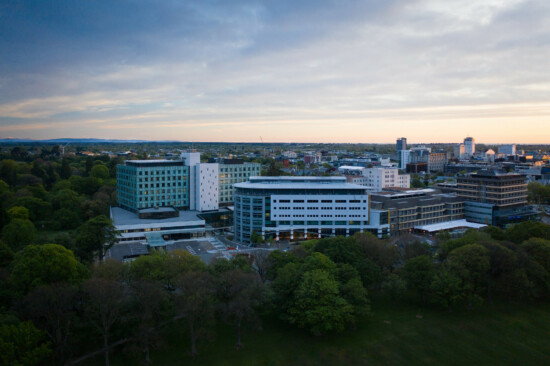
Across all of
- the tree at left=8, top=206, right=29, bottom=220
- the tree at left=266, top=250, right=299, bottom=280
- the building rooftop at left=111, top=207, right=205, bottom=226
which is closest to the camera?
the tree at left=266, top=250, right=299, bottom=280

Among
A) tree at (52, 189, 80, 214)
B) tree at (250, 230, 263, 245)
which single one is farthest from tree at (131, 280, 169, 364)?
tree at (52, 189, 80, 214)

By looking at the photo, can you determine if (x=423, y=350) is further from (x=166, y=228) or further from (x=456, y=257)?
(x=166, y=228)

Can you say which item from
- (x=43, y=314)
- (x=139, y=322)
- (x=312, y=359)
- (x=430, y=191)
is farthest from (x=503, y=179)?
(x=43, y=314)

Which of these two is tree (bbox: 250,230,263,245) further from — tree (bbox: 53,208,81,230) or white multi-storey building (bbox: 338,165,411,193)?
white multi-storey building (bbox: 338,165,411,193)

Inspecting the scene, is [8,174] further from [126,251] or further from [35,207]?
[126,251]

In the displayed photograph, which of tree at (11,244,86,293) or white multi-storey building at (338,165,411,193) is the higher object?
white multi-storey building at (338,165,411,193)

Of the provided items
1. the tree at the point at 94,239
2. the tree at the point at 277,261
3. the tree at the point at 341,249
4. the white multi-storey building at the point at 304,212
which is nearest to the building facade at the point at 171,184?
the white multi-storey building at the point at 304,212

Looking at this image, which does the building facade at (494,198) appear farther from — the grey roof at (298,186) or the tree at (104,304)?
the tree at (104,304)

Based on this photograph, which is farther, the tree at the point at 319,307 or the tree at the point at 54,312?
the tree at the point at 319,307
